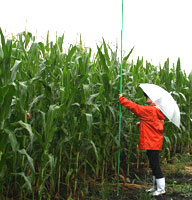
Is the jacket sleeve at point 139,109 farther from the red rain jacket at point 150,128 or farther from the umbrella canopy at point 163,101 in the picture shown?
the umbrella canopy at point 163,101

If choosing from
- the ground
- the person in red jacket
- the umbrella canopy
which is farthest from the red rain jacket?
the ground

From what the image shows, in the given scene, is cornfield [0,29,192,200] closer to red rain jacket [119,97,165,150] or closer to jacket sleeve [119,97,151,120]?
jacket sleeve [119,97,151,120]

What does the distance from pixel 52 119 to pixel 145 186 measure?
2218 millimetres

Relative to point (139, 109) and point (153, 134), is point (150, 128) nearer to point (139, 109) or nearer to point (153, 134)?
point (153, 134)

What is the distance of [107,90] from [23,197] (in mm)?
1921

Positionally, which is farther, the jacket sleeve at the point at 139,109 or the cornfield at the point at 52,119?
the jacket sleeve at the point at 139,109

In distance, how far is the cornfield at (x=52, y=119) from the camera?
3119mm

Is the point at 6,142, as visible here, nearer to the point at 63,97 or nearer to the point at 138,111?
the point at 63,97

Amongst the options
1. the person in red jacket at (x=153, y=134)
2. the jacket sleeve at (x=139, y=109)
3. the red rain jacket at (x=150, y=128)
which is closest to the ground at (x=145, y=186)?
the person in red jacket at (x=153, y=134)

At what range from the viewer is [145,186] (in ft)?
15.3

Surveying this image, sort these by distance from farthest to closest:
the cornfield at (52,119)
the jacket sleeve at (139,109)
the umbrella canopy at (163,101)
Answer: the umbrella canopy at (163,101), the jacket sleeve at (139,109), the cornfield at (52,119)

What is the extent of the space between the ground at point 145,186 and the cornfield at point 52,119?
26cm

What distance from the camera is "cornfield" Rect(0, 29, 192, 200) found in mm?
3119

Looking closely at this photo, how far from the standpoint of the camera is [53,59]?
4.12 meters
